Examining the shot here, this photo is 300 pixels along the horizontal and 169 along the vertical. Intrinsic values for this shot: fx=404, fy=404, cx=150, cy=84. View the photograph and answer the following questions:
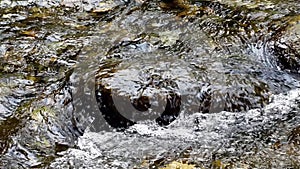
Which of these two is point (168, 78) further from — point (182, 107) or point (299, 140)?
point (299, 140)

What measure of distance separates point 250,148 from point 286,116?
0.69m

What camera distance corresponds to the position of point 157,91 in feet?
13.5

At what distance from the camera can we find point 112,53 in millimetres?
5062

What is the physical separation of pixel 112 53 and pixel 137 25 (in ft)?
2.77

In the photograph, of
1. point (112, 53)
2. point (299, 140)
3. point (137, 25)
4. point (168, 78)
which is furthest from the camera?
point (137, 25)

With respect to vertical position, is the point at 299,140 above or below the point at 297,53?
below

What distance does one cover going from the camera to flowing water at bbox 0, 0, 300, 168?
374 centimetres

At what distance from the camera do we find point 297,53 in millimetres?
4688

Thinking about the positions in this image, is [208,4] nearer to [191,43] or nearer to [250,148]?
[191,43]

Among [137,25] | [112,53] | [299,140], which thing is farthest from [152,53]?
[299,140]

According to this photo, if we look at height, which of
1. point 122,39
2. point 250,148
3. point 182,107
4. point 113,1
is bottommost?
point 250,148

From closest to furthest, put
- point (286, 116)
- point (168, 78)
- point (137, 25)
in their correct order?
point (286, 116) → point (168, 78) → point (137, 25)

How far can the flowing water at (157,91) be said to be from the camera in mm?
3740

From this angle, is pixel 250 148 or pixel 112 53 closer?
pixel 250 148
